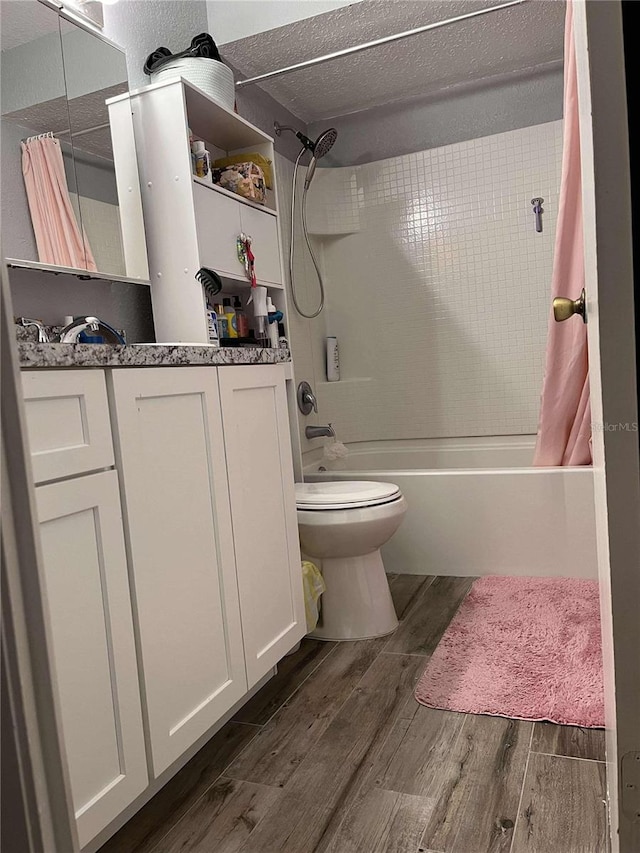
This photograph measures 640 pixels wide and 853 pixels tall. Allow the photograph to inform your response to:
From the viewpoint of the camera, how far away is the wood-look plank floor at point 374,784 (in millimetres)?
1231

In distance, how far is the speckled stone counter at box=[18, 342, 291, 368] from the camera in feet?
3.30

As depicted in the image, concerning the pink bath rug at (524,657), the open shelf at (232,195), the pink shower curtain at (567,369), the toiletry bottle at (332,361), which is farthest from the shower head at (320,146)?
the pink bath rug at (524,657)

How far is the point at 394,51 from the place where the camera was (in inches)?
111

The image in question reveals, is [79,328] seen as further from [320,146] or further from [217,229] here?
[320,146]

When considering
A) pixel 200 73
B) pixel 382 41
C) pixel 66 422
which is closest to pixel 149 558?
pixel 66 422

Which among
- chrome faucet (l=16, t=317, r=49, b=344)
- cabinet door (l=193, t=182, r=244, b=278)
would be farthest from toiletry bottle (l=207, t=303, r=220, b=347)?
chrome faucet (l=16, t=317, r=49, b=344)

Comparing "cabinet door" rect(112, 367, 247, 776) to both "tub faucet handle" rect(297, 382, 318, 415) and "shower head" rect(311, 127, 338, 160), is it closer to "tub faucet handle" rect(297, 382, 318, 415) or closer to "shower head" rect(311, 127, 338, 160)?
"tub faucet handle" rect(297, 382, 318, 415)

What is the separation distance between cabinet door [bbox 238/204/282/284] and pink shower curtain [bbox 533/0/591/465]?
102 cm

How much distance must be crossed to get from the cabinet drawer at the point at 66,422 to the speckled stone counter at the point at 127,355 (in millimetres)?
19

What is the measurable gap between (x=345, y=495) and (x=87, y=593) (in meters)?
1.15

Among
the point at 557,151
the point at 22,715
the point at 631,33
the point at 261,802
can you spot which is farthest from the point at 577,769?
the point at 557,151

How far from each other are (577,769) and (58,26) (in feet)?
7.22

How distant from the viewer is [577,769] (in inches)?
54.7

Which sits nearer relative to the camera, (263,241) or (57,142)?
(57,142)
